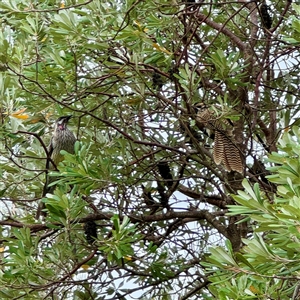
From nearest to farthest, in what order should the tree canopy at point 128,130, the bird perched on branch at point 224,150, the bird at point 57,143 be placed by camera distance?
the tree canopy at point 128,130 < the bird perched on branch at point 224,150 < the bird at point 57,143

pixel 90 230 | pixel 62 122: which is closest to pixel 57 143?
pixel 62 122

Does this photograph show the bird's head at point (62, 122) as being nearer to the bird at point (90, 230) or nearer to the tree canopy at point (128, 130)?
the tree canopy at point (128, 130)

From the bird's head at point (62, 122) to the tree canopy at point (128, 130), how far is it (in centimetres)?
4

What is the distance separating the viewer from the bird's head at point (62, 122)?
2991mm

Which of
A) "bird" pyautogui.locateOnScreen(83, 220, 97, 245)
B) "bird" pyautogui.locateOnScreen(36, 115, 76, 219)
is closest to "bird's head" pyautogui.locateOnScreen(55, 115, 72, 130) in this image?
"bird" pyautogui.locateOnScreen(36, 115, 76, 219)

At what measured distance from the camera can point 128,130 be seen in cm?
304

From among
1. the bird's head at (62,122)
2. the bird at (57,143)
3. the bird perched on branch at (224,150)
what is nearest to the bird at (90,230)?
Answer: the bird at (57,143)

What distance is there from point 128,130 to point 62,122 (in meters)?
0.29

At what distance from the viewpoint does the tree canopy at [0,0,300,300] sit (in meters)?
2.55

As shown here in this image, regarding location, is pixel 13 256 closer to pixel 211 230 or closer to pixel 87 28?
pixel 87 28

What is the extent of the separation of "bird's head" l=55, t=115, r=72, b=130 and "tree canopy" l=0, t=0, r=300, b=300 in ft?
0.13

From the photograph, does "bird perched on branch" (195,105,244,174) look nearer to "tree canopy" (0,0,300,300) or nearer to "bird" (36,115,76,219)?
"tree canopy" (0,0,300,300)

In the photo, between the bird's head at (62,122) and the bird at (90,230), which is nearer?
the bird at (90,230)

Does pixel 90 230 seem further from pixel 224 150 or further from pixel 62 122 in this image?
pixel 224 150
